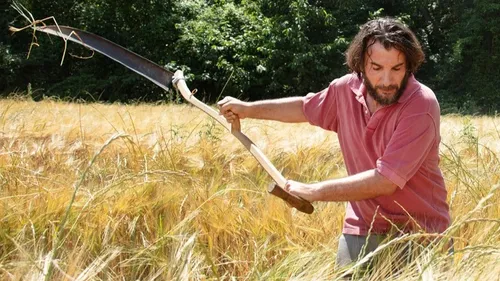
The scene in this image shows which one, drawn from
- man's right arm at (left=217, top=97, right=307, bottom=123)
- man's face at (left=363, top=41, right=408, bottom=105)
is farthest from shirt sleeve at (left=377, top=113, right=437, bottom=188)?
man's right arm at (left=217, top=97, right=307, bottom=123)

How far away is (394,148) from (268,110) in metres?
0.73

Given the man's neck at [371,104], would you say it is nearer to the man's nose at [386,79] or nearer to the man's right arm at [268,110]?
the man's nose at [386,79]

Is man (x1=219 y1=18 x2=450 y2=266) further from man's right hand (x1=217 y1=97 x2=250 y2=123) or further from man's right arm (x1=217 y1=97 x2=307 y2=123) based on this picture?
man's right hand (x1=217 y1=97 x2=250 y2=123)

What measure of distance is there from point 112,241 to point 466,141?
2531mm

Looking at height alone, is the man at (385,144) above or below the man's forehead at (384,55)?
below

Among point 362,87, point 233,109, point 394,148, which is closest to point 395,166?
point 394,148

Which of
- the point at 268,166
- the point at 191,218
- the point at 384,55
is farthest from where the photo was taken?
the point at 191,218

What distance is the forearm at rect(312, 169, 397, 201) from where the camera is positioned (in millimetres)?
2115

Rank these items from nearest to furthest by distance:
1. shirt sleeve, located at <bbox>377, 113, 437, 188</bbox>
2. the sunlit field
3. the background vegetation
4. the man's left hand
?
the sunlit field < shirt sleeve, located at <bbox>377, 113, 437, 188</bbox> < the man's left hand < the background vegetation

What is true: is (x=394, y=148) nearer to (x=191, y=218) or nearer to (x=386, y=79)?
(x=386, y=79)

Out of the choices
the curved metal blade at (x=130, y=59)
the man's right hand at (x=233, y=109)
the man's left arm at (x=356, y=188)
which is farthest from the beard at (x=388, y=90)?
the curved metal blade at (x=130, y=59)

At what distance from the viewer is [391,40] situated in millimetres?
2170

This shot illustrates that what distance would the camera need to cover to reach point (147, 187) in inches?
114

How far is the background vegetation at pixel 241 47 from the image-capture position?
53.3 ft
